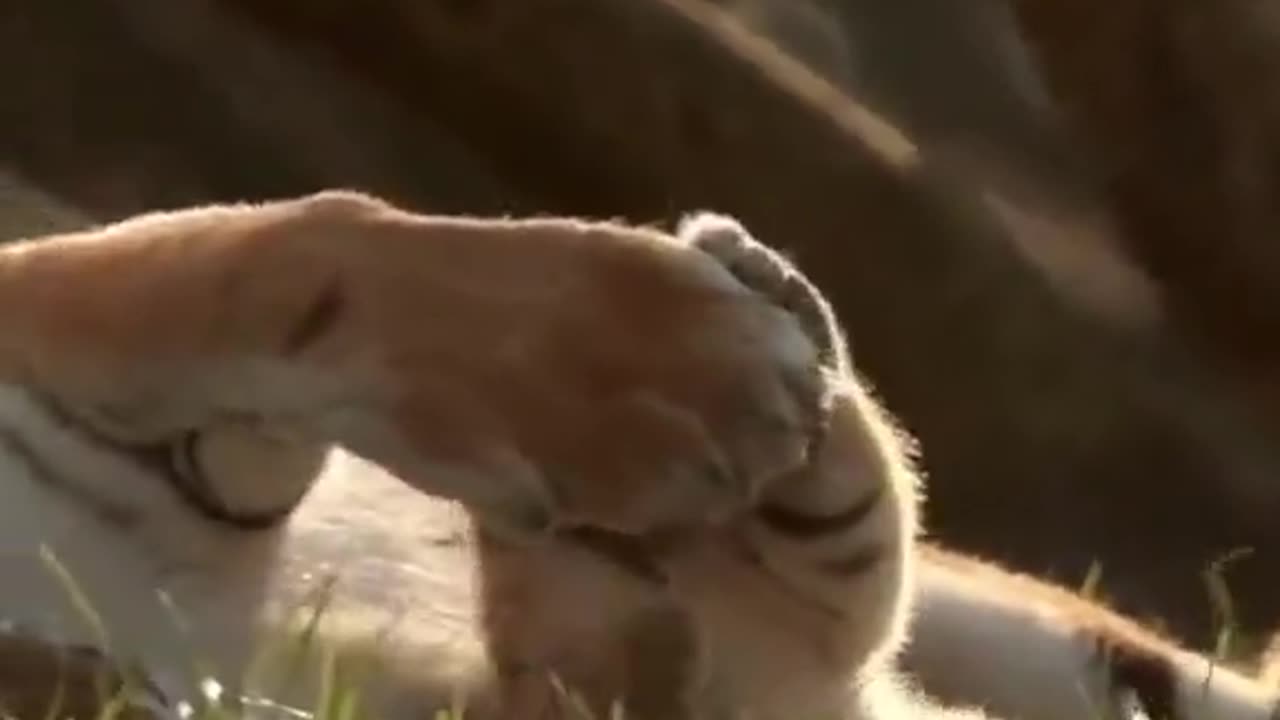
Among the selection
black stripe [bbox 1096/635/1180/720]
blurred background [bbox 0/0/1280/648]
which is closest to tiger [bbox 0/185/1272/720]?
black stripe [bbox 1096/635/1180/720]

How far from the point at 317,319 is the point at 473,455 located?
81mm

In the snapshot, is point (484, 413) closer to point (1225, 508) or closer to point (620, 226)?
point (620, 226)

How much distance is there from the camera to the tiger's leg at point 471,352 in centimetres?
78

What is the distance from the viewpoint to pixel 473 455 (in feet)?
2.57

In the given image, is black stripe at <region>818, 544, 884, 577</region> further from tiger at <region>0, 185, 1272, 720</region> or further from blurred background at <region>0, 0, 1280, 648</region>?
blurred background at <region>0, 0, 1280, 648</region>

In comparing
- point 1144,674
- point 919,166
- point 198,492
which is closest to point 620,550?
point 198,492

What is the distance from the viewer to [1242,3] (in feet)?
6.58

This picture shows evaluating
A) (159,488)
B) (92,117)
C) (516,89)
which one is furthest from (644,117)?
(159,488)

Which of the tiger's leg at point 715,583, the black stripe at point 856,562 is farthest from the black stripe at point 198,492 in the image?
the black stripe at point 856,562

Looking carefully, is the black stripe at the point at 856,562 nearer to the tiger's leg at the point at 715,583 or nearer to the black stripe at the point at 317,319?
the tiger's leg at the point at 715,583

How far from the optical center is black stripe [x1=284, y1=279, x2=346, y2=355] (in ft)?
2.69

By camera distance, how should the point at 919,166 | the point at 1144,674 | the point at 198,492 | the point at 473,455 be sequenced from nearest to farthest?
1. the point at 473,455
2. the point at 198,492
3. the point at 1144,674
4. the point at 919,166

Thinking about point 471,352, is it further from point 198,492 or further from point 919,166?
point 919,166

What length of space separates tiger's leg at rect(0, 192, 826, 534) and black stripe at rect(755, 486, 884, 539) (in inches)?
1.3
